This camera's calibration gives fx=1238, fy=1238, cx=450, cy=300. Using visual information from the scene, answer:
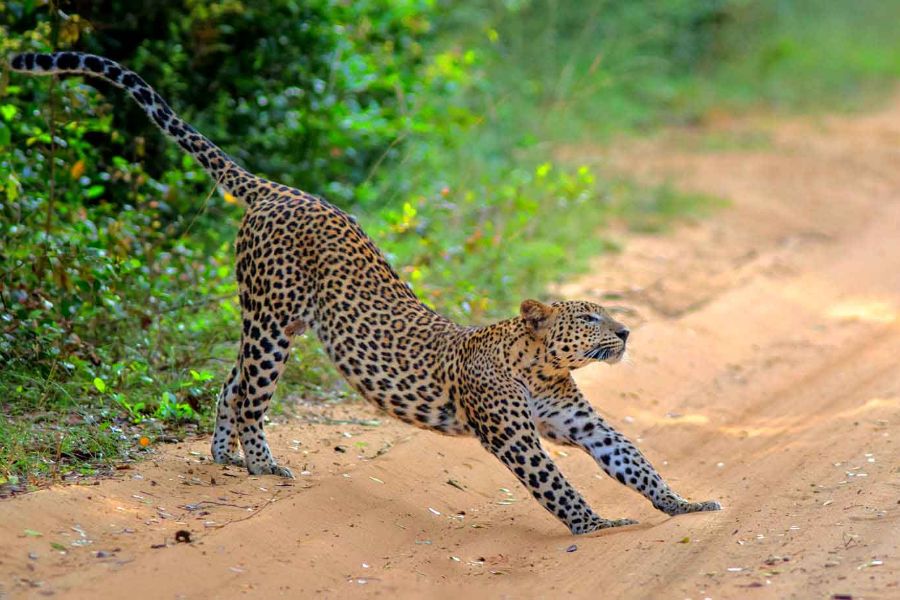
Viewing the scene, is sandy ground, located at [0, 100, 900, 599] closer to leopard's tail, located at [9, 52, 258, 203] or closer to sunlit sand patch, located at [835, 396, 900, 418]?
sunlit sand patch, located at [835, 396, 900, 418]

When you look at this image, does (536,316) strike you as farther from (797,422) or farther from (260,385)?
(797,422)

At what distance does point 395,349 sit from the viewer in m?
6.70

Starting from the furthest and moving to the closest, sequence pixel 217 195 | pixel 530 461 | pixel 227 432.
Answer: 1. pixel 217 195
2. pixel 227 432
3. pixel 530 461

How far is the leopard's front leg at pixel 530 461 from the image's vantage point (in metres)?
6.17

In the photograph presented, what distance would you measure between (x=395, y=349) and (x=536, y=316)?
798 millimetres

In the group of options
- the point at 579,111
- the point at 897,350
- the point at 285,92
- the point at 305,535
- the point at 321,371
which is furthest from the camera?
the point at 579,111

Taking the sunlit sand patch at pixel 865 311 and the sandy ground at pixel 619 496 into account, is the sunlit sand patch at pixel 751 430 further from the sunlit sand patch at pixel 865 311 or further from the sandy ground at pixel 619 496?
the sunlit sand patch at pixel 865 311

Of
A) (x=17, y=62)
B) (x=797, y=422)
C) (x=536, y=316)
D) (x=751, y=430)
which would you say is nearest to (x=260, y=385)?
(x=536, y=316)

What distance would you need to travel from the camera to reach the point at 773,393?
8.87 metres

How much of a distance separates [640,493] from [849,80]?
55.7 ft

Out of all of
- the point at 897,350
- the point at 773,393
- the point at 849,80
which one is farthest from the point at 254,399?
the point at 849,80

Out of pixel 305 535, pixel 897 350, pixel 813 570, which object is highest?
pixel 897 350

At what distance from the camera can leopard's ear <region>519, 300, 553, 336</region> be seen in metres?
6.46

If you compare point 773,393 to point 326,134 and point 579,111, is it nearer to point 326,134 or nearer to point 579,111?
point 326,134
